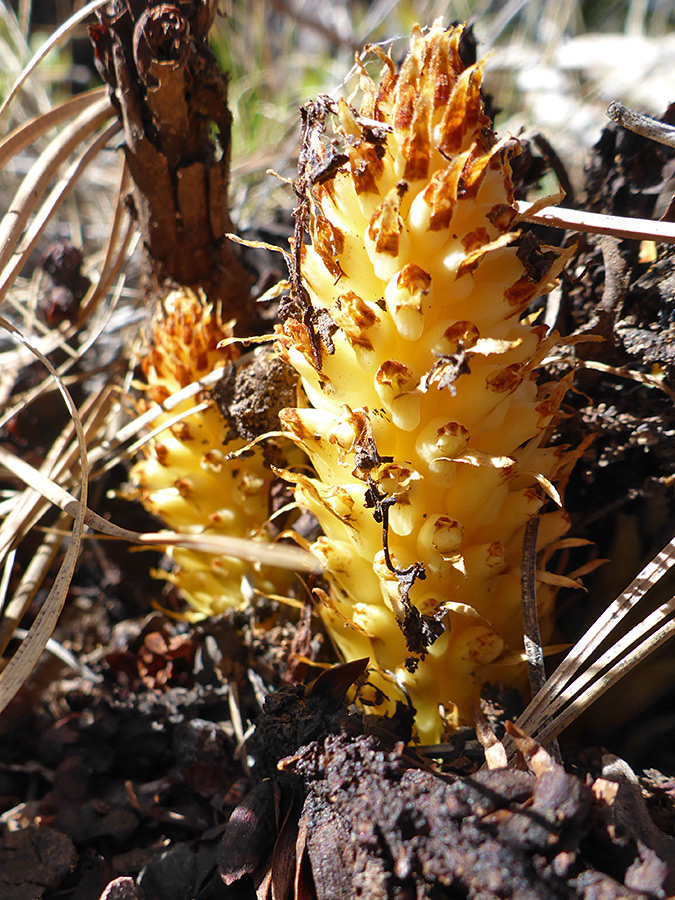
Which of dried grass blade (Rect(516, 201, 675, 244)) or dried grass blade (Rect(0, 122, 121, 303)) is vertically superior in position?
dried grass blade (Rect(0, 122, 121, 303))

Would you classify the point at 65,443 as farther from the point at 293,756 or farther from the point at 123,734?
the point at 293,756

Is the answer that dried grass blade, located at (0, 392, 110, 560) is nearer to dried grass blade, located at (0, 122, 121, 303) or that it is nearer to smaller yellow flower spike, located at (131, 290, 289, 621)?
smaller yellow flower spike, located at (131, 290, 289, 621)

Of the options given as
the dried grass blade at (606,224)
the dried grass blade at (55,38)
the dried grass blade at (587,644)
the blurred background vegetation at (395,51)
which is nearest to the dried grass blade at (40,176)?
the dried grass blade at (55,38)

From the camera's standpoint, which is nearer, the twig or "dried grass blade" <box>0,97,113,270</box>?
the twig

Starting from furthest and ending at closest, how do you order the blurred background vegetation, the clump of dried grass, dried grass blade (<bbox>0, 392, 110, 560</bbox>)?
the blurred background vegetation < dried grass blade (<bbox>0, 392, 110, 560</bbox>) < the clump of dried grass

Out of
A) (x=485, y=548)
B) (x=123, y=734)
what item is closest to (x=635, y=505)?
(x=485, y=548)

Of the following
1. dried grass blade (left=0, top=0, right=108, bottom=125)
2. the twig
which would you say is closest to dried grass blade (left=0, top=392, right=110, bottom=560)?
dried grass blade (left=0, top=0, right=108, bottom=125)

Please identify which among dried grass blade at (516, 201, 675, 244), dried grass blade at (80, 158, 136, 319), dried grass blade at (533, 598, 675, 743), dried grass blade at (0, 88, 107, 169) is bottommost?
dried grass blade at (533, 598, 675, 743)
